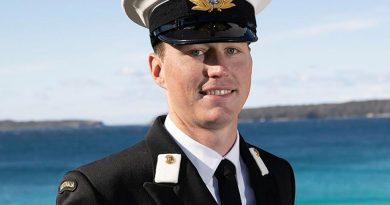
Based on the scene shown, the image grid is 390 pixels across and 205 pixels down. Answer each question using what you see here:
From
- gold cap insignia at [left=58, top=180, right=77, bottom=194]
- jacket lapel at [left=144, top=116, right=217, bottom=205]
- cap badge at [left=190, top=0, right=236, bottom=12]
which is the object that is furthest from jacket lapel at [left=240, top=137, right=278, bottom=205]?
gold cap insignia at [left=58, top=180, right=77, bottom=194]

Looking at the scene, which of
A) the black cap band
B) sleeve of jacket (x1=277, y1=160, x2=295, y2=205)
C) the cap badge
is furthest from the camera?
sleeve of jacket (x1=277, y1=160, x2=295, y2=205)

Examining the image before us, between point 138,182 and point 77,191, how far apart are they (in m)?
0.27

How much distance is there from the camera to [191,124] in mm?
3080

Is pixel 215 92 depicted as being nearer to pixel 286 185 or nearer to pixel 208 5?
pixel 208 5

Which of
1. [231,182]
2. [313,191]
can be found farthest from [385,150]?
[231,182]

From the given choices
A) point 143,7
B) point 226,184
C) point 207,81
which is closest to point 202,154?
point 226,184

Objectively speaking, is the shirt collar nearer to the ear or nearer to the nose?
the ear

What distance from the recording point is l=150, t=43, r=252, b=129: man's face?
2947 millimetres

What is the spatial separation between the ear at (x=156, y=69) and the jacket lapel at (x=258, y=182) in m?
0.59

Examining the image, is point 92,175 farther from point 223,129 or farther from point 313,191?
point 313,191

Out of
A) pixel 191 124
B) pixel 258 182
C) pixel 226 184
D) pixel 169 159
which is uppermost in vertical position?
pixel 191 124

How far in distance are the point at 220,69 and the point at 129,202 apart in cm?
73

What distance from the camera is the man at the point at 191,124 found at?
298 cm

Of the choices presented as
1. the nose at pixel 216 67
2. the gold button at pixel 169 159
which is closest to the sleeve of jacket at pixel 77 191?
the gold button at pixel 169 159
